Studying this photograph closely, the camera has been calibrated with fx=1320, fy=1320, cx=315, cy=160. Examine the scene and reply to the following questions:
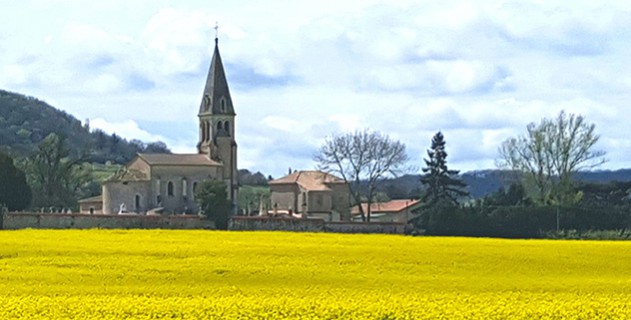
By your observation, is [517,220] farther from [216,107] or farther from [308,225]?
[216,107]

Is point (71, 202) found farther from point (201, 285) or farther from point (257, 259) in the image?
point (201, 285)

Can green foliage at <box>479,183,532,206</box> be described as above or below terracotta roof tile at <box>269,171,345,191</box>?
below

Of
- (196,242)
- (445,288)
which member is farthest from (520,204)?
(445,288)

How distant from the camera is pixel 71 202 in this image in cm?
10638

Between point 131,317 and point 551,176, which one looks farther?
point 551,176

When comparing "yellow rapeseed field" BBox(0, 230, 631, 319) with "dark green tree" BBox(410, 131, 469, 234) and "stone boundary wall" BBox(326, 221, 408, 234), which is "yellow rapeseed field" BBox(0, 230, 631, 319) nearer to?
"stone boundary wall" BBox(326, 221, 408, 234)

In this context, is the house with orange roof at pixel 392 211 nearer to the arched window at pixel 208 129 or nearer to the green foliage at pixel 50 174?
the arched window at pixel 208 129

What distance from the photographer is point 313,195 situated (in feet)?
374

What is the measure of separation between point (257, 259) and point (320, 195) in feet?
234

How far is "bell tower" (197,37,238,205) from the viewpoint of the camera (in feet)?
379

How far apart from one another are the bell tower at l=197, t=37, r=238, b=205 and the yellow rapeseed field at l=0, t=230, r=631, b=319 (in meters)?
58.6

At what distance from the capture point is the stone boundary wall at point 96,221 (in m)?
76.2

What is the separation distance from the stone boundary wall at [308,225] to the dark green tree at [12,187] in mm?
13981

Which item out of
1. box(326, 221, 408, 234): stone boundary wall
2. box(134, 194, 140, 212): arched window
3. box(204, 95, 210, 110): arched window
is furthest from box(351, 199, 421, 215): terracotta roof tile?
box(326, 221, 408, 234): stone boundary wall
